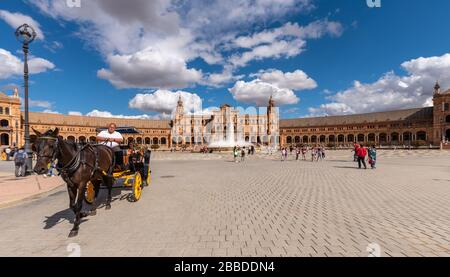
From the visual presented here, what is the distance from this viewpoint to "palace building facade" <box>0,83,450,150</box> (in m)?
75.7

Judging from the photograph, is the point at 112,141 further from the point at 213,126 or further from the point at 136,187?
Result: the point at 213,126

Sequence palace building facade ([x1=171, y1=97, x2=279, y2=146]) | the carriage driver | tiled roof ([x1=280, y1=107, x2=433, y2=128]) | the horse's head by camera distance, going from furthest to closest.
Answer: palace building facade ([x1=171, y1=97, x2=279, y2=146])
tiled roof ([x1=280, y1=107, x2=433, y2=128])
the carriage driver
the horse's head

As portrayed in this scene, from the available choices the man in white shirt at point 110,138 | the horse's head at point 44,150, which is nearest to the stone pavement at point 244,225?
the horse's head at point 44,150

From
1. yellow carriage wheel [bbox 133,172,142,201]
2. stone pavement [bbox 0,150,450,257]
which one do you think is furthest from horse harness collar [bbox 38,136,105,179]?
yellow carriage wheel [bbox 133,172,142,201]

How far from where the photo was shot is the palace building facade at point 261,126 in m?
75.7

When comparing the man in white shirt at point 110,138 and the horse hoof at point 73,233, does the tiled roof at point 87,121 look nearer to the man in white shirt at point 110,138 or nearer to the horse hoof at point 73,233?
the man in white shirt at point 110,138

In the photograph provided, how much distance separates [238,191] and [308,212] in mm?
3697

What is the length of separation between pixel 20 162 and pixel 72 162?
12309mm

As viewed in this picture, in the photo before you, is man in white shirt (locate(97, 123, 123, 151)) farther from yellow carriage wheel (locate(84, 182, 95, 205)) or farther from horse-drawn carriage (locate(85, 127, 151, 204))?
yellow carriage wheel (locate(84, 182, 95, 205))

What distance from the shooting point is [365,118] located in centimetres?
10169

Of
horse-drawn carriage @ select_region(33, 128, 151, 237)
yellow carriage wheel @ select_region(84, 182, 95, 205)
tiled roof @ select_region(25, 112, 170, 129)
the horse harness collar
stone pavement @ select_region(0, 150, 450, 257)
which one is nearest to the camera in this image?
stone pavement @ select_region(0, 150, 450, 257)

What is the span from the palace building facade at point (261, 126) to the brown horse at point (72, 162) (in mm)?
64718
